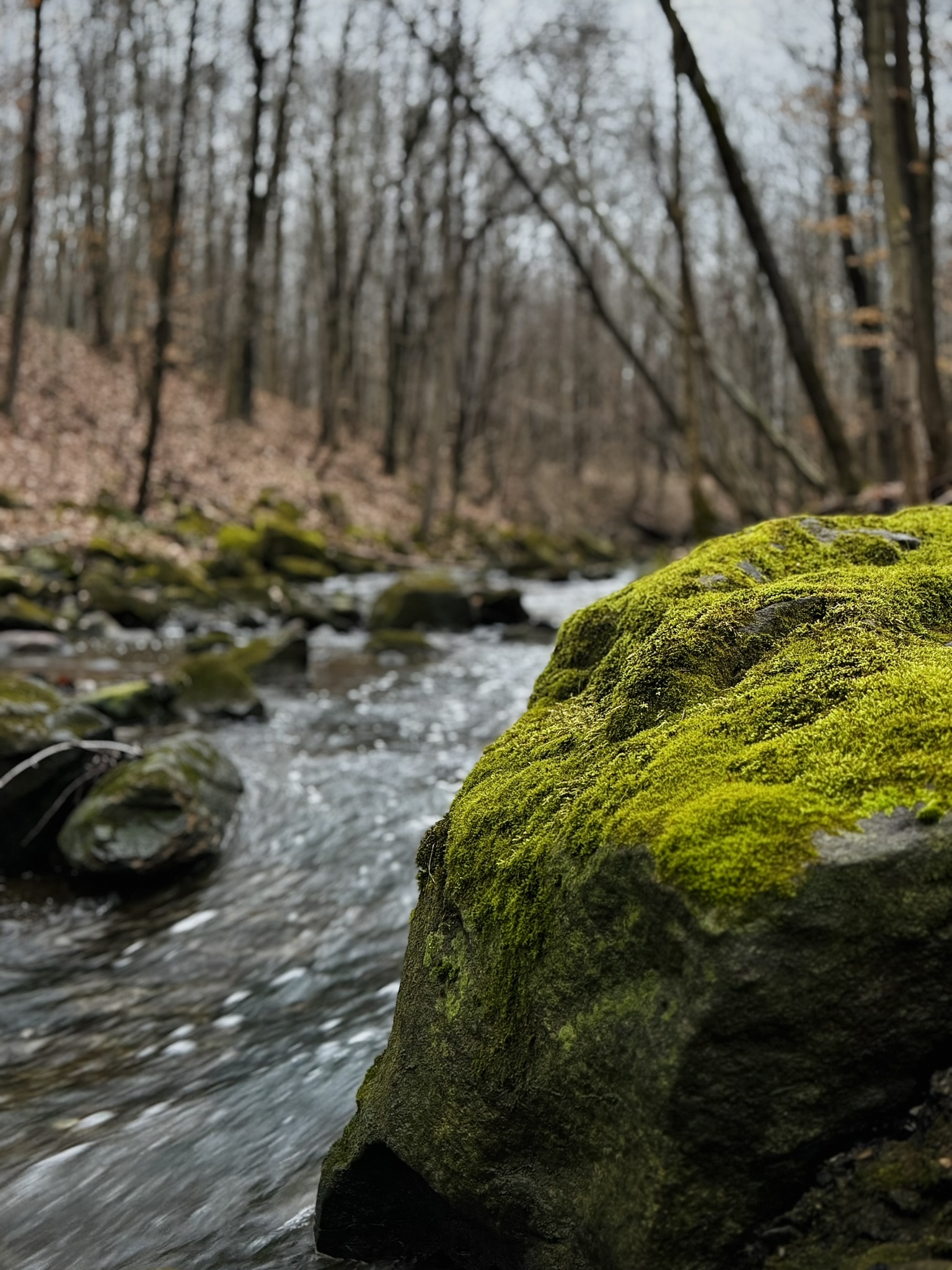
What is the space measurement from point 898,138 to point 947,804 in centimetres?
1305

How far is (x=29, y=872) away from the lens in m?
5.06

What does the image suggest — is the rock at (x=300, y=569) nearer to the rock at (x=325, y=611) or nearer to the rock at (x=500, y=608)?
the rock at (x=325, y=611)

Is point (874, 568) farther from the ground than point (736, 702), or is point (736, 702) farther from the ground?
point (874, 568)

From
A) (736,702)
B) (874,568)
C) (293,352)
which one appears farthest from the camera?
(293,352)

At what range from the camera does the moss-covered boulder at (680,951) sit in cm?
147

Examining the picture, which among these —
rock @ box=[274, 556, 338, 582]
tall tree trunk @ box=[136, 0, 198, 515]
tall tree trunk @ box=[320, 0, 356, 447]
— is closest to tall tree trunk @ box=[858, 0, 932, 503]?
rock @ box=[274, 556, 338, 582]

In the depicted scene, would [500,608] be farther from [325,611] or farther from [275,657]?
[275,657]

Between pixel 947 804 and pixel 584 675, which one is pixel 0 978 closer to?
pixel 584 675

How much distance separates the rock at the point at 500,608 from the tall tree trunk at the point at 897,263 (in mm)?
5735

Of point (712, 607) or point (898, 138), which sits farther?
point (898, 138)

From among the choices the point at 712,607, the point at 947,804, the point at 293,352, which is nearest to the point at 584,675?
the point at 712,607

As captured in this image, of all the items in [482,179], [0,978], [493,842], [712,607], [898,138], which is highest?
[482,179]

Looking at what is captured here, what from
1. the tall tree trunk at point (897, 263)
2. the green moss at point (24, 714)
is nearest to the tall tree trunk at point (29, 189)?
the tall tree trunk at point (897, 263)

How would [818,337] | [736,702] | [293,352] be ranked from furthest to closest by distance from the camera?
[293,352]
[818,337]
[736,702]
